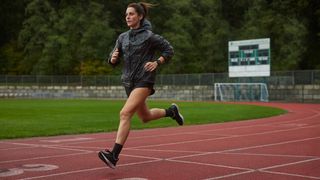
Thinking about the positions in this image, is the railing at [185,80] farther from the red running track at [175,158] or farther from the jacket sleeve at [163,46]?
the jacket sleeve at [163,46]

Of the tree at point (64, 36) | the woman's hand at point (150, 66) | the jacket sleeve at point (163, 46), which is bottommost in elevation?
the woman's hand at point (150, 66)

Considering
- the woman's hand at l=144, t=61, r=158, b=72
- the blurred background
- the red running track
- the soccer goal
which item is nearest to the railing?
the soccer goal

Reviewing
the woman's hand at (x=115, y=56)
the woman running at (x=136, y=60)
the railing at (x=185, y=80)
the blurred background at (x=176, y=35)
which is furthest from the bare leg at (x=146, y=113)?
the blurred background at (x=176, y=35)

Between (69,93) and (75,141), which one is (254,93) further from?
(75,141)

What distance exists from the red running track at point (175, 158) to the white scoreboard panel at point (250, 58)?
25093mm

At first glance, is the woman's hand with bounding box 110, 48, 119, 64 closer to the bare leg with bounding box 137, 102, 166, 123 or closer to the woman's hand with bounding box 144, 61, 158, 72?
the woman's hand with bounding box 144, 61, 158, 72

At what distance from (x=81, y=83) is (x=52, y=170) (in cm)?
4660

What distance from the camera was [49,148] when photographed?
10.4 meters

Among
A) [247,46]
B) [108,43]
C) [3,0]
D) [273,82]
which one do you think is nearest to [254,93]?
[273,82]

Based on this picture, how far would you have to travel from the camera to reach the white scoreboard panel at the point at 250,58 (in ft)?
122

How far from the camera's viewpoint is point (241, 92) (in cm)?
4116

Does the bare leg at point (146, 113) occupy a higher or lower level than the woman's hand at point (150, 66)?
lower

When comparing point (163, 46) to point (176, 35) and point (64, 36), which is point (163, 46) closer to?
point (176, 35)

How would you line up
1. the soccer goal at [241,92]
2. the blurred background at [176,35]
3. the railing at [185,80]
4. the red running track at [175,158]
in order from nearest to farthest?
1. the red running track at [175,158]
2. the railing at [185,80]
3. the soccer goal at [241,92]
4. the blurred background at [176,35]
